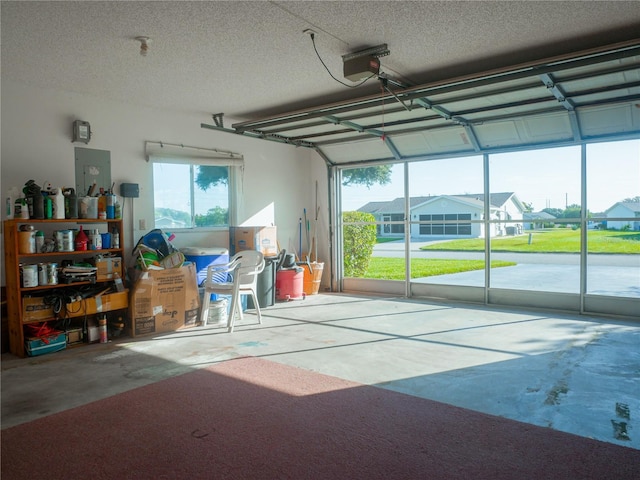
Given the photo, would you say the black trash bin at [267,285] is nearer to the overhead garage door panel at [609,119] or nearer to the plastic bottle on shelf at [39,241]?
the plastic bottle on shelf at [39,241]

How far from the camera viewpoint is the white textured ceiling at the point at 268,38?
3.42m

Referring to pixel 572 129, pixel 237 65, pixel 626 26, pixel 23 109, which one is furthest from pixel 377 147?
pixel 23 109

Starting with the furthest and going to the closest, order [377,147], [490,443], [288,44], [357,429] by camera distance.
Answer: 1. [377,147]
2. [288,44]
3. [357,429]
4. [490,443]

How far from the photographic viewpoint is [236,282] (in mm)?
5504

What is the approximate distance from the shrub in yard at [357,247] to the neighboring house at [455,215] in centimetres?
46

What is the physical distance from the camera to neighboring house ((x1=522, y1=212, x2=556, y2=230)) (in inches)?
259

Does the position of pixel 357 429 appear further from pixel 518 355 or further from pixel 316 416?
pixel 518 355

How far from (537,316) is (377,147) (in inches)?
145

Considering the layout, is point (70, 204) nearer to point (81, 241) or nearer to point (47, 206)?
point (47, 206)

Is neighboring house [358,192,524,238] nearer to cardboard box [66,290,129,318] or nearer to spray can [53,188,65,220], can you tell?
cardboard box [66,290,129,318]

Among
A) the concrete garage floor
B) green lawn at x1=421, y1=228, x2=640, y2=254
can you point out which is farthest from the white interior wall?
green lawn at x1=421, y1=228, x2=640, y2=254

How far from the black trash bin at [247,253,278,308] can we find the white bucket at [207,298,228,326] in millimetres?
910

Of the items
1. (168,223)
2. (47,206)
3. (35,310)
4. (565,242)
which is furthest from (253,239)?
(565,242)

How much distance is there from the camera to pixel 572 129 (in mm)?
6008
